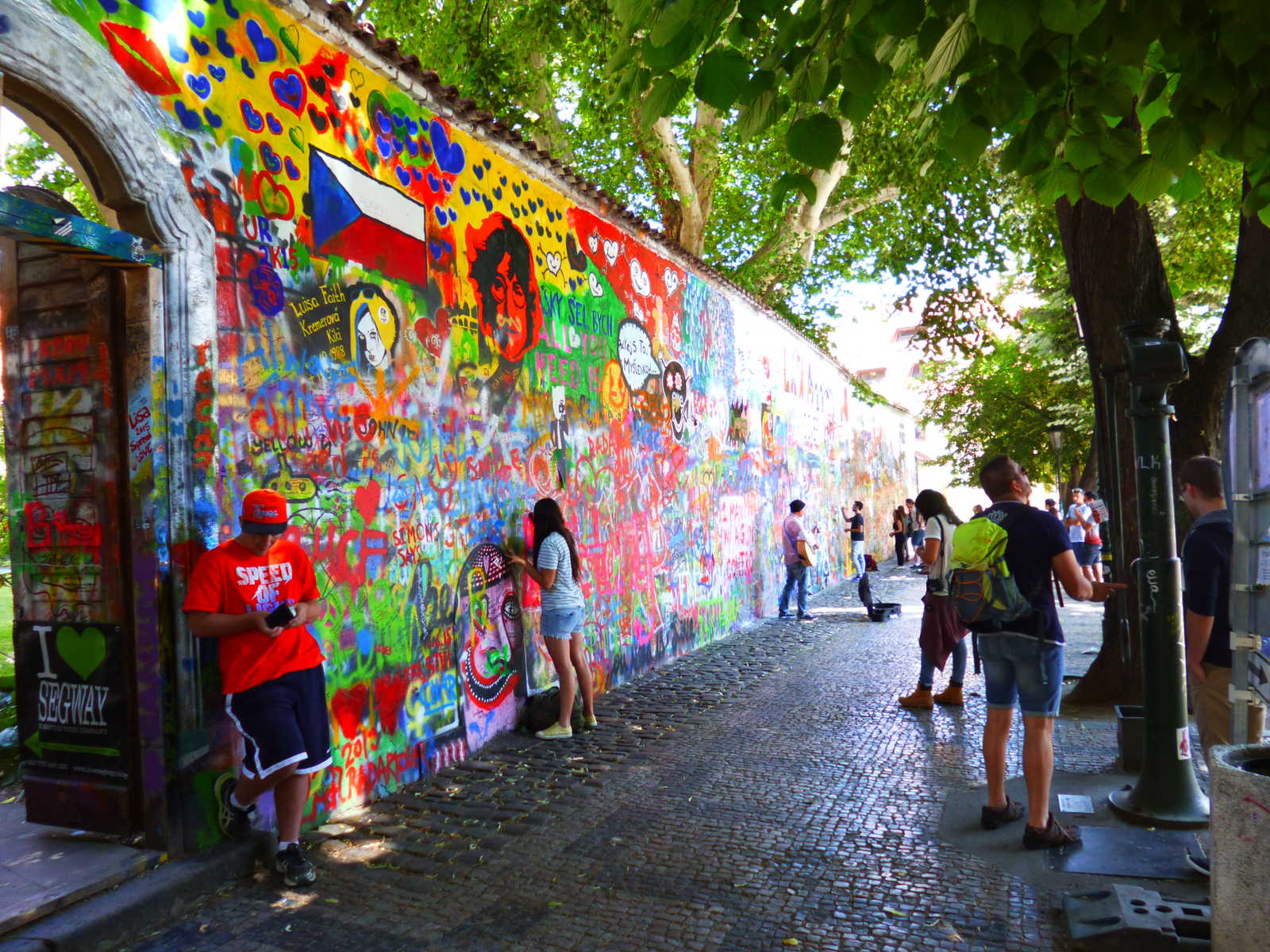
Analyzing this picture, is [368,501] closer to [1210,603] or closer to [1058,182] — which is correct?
[1058,182]

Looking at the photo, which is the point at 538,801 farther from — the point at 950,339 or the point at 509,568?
the point at 950,339

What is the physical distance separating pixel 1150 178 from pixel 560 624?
184 inches

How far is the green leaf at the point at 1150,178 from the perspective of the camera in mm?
3203

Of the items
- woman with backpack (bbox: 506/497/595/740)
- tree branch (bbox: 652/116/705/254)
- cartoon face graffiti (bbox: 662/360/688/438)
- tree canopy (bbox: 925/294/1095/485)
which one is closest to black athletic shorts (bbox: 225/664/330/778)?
woman with backpack (bbox: 506/497/595/740)

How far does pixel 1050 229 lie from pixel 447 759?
34.7ft

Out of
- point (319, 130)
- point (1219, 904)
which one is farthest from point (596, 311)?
point (1219, 904)

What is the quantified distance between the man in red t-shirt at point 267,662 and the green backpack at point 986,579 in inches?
126

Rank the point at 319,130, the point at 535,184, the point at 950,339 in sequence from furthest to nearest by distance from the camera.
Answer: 1. the point at 950,339
2. the point at 535,184
3. the point at 319,130

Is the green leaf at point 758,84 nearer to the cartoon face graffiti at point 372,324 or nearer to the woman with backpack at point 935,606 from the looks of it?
the cartoon face graffiti at point 372,324

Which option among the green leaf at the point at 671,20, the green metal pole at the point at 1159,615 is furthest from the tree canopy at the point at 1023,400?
the green leaf at the point at 671,20

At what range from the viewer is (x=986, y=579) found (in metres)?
4.38

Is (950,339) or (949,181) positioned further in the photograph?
(950,339)

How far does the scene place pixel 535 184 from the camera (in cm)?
748

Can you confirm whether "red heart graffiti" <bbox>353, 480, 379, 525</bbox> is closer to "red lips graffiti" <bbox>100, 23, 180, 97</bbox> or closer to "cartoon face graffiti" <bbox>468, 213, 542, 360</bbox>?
"cartoon face graffiti" <bbox>468, 213, 542, 360</bbox>
